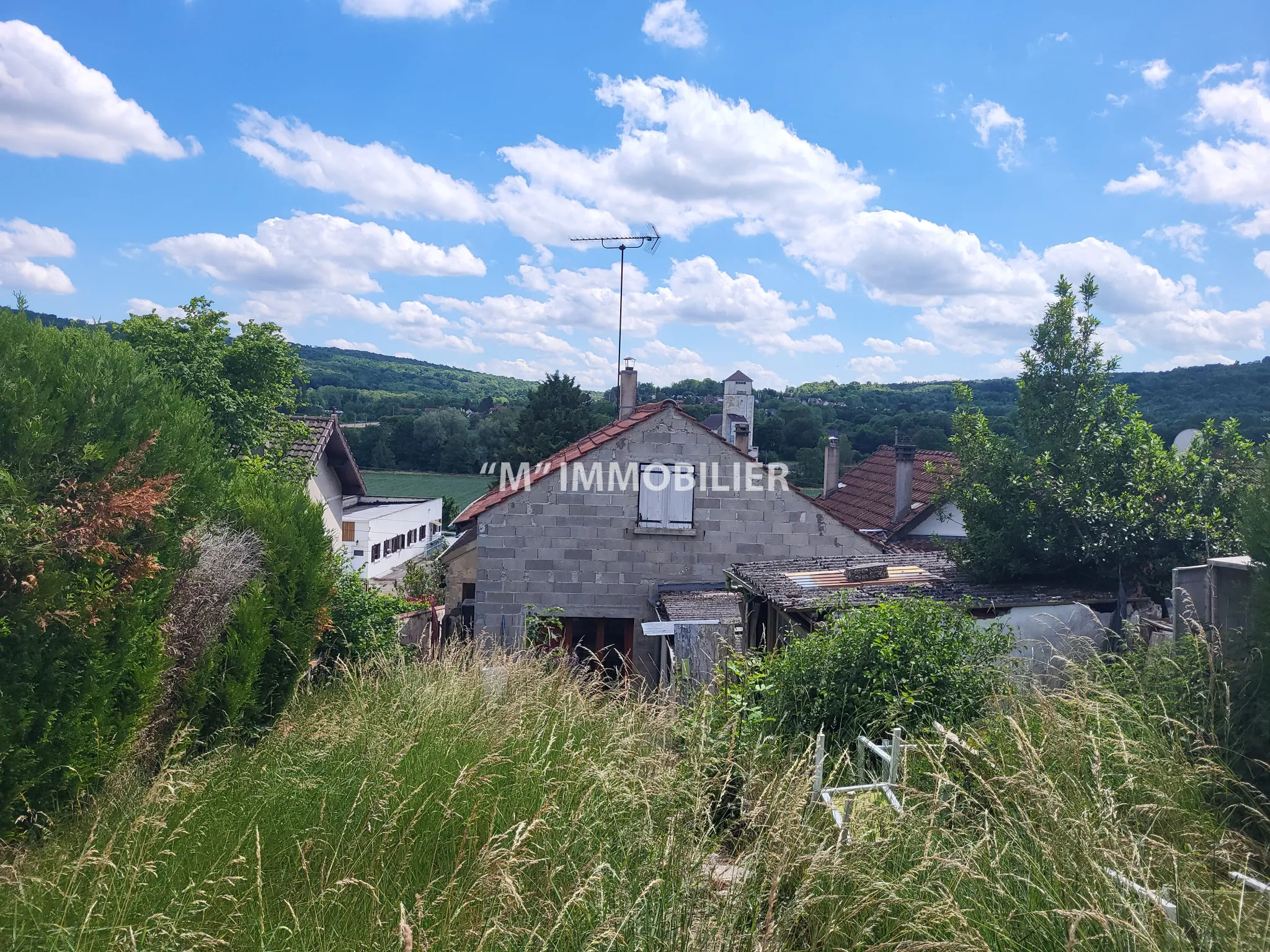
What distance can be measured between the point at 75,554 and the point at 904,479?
2002 centimetres

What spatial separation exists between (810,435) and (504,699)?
4503 centimetres

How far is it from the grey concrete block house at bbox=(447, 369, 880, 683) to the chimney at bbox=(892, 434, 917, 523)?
748 cm

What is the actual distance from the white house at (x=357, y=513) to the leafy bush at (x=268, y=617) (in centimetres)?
39

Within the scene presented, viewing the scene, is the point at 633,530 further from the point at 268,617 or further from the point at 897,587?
the point at 268,617

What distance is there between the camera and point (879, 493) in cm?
2422

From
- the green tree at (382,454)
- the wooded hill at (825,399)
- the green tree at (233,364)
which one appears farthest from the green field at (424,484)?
the green tree at (233,364)

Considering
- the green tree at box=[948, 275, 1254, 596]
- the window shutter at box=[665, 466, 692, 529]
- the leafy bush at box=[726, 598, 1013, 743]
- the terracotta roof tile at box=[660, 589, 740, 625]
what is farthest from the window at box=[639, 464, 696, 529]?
the leafy bush at box=[726, 598, 1013, 743]

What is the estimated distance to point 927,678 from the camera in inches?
220

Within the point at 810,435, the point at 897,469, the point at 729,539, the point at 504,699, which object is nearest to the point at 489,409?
the point at 810,435

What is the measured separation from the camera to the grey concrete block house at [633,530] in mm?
13984

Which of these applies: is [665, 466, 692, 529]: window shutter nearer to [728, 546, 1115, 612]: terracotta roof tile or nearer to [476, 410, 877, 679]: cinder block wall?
[476, 410, 877, 679]: cinder block wall

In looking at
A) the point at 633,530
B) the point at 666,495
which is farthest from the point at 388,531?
the point at 666,495

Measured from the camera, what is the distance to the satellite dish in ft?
34.6

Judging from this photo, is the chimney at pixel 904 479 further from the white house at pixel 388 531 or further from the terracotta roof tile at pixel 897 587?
the white house at pixel 388 531
